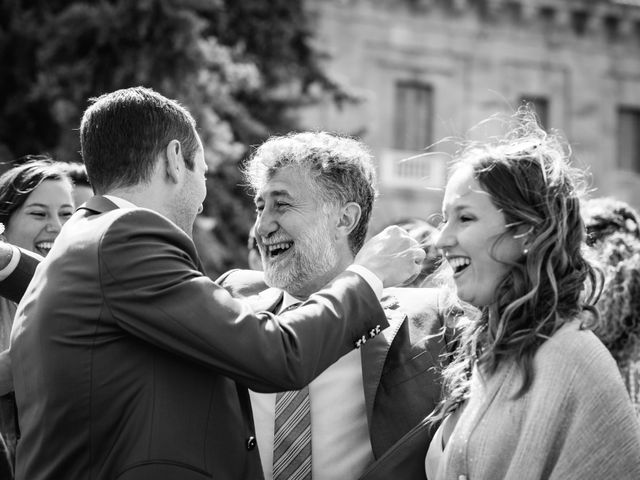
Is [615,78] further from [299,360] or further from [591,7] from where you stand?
[299,360]

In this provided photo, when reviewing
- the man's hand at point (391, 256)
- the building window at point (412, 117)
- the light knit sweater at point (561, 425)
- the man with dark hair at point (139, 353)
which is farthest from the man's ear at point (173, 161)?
the building window at point (412, 117)

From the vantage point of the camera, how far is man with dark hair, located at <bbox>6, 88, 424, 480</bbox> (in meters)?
2.81

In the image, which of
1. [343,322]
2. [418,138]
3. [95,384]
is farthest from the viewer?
[418,138]

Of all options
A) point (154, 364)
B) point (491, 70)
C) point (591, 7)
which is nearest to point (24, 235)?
point (154, 364)

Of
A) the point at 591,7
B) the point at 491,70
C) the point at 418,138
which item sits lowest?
the point at 418,138

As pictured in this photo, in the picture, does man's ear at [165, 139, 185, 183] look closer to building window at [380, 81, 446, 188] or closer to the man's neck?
the man's neck

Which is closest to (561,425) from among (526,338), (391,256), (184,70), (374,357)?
(526,338)

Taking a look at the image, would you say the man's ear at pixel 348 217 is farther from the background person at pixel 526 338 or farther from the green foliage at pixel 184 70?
the green foliage at pixel 184 70

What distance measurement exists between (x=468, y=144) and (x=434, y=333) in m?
0.72

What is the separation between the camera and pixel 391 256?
3.24 metres

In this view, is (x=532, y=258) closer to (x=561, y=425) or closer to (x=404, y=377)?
(x=561, y=425)

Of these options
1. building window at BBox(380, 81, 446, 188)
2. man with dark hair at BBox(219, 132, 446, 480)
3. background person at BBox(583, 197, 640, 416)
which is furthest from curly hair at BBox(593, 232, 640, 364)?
building window at BBox(380, 81, 446, 188)

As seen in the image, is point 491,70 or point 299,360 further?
point 491,70

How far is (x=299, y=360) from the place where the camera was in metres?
2.88
